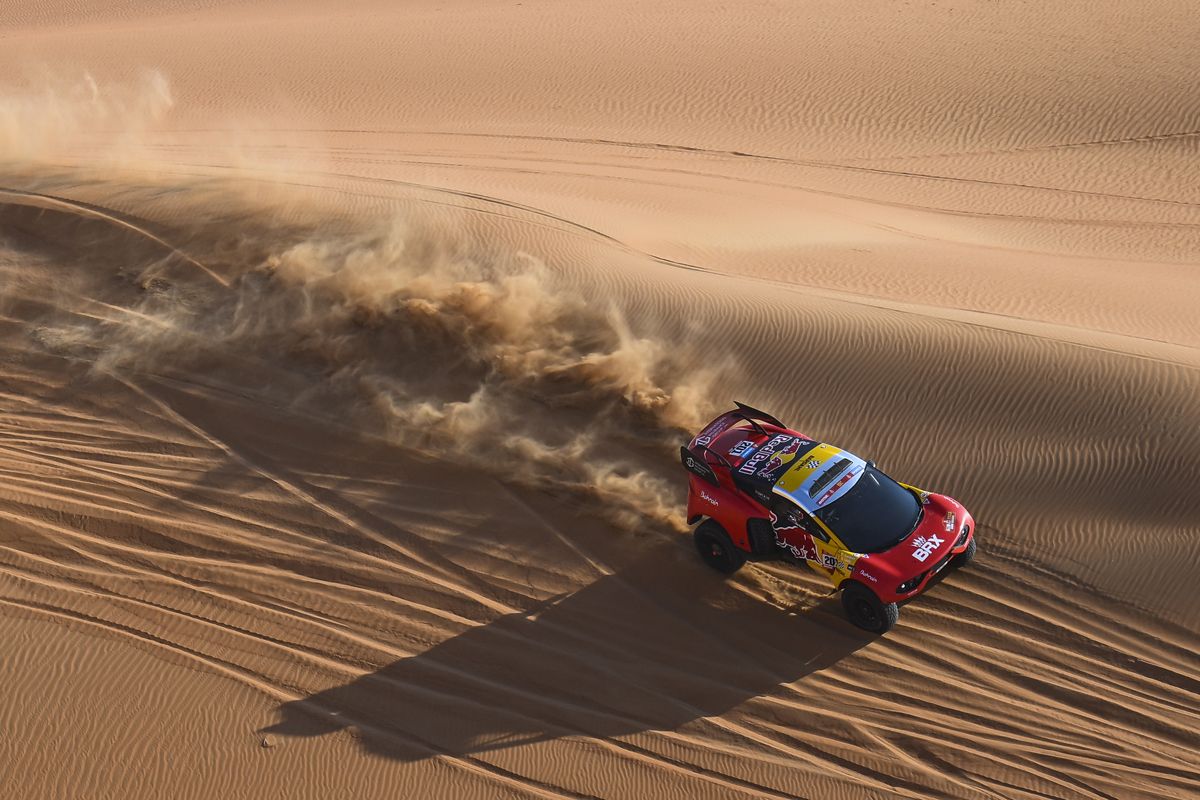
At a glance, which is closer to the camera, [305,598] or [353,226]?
[305,598]

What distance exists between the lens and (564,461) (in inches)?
459

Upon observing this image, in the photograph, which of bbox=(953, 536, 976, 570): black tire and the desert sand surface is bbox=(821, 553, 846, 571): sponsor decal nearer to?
the desert sand surface

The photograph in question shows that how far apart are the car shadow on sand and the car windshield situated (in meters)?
0.93

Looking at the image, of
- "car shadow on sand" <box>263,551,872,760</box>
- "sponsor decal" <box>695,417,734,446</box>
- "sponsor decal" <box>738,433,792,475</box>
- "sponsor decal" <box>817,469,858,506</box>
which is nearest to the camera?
"car shadow on sand" <box>263,551,872,760</box>

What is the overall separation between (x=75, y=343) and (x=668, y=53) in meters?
17.7

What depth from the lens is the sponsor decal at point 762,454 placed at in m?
10.0

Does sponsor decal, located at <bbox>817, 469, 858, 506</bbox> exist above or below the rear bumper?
above

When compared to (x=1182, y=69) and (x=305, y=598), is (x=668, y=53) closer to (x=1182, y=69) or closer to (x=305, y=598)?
(x=1182, y=69)

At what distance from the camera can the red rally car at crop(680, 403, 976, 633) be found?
9.40 m

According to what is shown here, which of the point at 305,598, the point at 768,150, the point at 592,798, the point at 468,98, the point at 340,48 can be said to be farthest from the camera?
the point at 340,48

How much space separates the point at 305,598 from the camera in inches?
412

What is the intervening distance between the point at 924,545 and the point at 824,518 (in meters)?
0.96

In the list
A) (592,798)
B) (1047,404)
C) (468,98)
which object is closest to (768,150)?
(468,98)

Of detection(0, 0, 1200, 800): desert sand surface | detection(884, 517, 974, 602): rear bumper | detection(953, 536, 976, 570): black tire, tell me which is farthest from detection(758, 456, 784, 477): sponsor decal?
detection(953, 536, 976, 570): black tire
